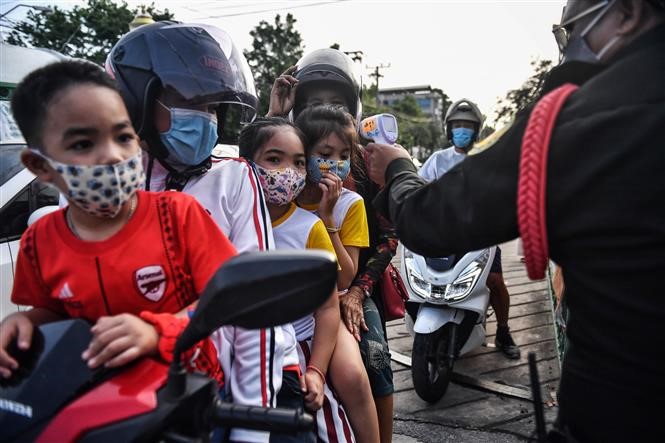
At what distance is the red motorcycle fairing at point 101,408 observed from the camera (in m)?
0.78

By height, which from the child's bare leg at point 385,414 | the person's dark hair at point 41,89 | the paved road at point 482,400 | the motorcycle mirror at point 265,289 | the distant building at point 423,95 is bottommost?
the paved road at point 482,400

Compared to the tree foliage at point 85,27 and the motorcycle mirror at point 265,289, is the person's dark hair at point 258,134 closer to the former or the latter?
the motorcycle mirror at point 265,289

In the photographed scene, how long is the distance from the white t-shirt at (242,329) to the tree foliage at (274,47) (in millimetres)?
38466

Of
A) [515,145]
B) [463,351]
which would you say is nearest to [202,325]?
[515,145]

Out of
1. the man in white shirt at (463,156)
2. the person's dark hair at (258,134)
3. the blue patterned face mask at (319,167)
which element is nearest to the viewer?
the person's dark hair at (258,134)

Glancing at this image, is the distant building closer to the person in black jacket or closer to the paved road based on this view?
the paved road

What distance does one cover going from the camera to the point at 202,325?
2.61 feet

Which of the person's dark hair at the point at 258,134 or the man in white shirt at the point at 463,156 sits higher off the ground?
the person's dark hair at the point at 258,134

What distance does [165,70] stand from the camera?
1.48 metres

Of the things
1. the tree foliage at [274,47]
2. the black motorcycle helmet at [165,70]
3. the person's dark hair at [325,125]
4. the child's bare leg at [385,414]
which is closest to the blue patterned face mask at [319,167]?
the person's dark hair at [325,125]

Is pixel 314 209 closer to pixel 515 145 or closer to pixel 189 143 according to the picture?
pixel 189 143

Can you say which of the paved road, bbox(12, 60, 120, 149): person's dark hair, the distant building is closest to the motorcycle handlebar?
bbox(12, 60, 120, 149): person's dark hair

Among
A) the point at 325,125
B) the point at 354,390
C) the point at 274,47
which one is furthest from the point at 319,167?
the point at 274,47

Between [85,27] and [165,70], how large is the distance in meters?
22.1
